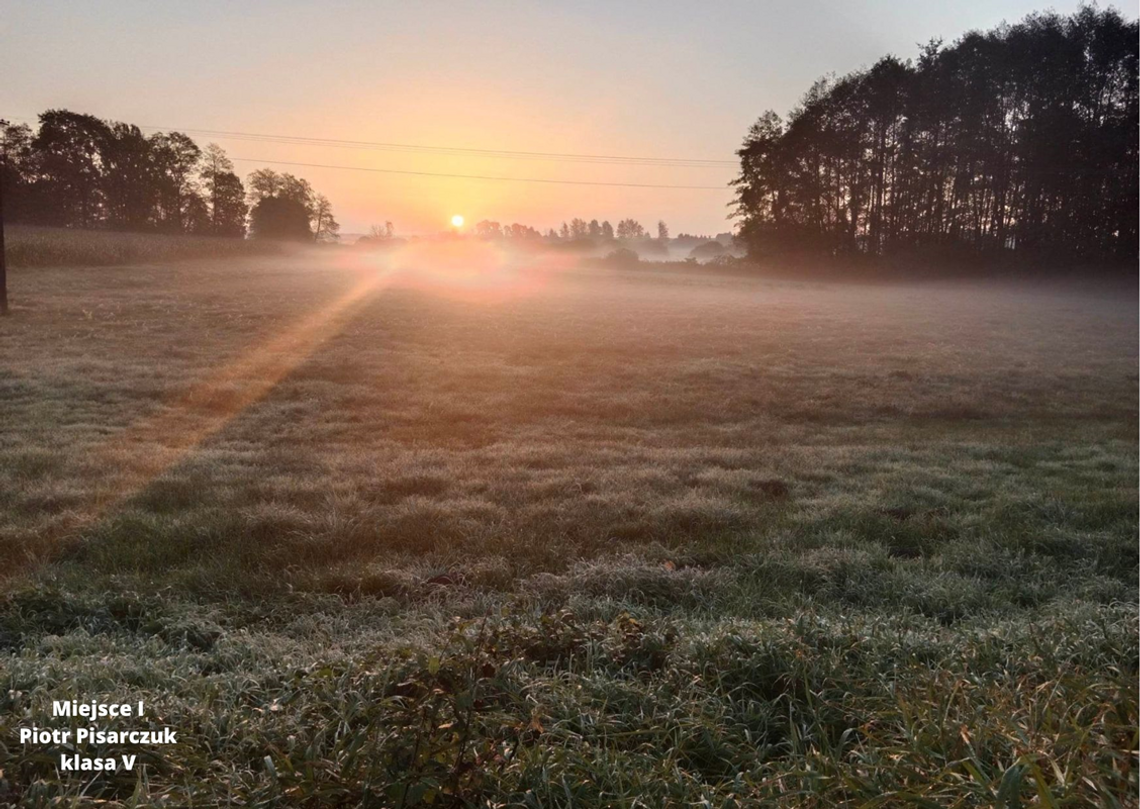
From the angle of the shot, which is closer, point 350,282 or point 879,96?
point 879,96

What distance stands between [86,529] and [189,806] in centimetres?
382

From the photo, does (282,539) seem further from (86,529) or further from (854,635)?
(854,635)

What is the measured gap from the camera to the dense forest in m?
23.1

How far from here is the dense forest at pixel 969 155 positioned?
2308 centimetres

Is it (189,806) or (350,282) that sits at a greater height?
(350,282)

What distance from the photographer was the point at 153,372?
10.9 meters

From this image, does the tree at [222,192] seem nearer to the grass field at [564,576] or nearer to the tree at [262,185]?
the tree at [262,185]

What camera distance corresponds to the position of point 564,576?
189 inches

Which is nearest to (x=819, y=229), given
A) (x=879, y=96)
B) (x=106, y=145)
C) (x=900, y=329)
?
(x=879, y=96)

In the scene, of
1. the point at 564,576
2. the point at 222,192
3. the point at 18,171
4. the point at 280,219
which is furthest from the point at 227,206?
the point at 564,576

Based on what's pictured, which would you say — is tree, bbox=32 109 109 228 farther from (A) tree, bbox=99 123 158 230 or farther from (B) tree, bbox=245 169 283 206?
(B) tree, bbox=245 169 283 206

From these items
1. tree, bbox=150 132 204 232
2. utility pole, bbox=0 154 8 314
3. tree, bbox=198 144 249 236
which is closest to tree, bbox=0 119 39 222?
utility pole, bbox=0 154 8 314

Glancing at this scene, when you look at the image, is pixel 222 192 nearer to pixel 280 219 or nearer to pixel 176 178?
pixel 176 178

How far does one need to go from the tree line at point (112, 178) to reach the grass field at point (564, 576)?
2225 mm
